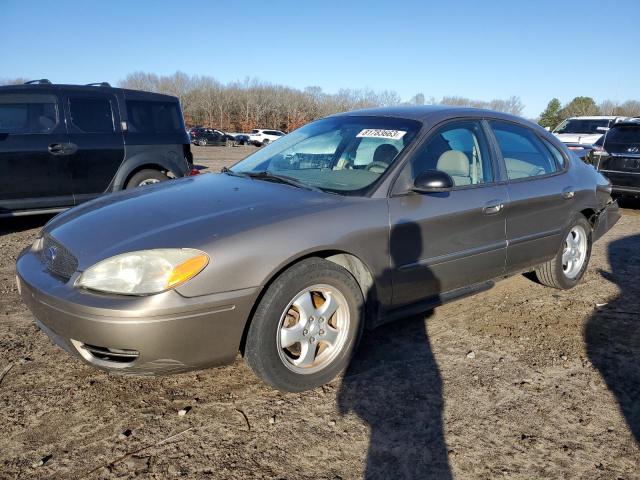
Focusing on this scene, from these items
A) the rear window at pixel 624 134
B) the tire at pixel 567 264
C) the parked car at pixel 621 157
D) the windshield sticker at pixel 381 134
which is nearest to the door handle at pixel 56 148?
the windshield sticker at pixel 381 134

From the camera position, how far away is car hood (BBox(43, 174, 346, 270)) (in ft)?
7.92

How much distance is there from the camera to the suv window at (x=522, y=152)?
3.78 meters

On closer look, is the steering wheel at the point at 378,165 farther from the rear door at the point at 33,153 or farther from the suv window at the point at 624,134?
the suv window at the point at 624,134

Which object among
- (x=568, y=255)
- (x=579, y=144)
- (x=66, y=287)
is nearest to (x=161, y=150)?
(x=66, y=287)

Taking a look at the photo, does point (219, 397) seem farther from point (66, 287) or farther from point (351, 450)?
point (66, 287)

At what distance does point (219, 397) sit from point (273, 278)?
0.72 metres

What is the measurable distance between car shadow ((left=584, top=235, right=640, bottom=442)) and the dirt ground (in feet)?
0.05

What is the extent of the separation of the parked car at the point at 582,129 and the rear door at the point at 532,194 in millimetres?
9692

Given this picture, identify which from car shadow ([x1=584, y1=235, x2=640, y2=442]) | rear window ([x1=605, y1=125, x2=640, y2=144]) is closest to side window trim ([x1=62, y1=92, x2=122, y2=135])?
car shadow ([x1=584, y1=235, x2=640, y2=442])

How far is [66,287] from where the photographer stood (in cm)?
239

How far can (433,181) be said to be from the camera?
296cm

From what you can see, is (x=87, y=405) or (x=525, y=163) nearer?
(x=87, y=405)

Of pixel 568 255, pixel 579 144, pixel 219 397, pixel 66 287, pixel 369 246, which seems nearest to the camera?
pixel 66 287

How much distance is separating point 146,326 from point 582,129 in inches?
569
